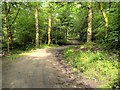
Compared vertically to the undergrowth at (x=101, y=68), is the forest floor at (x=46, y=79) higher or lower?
lower

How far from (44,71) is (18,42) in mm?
18362

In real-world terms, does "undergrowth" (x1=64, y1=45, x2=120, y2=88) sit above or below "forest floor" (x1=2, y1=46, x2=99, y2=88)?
above

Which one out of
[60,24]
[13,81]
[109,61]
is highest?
[60,24]

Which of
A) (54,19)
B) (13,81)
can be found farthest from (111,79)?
(54,19)

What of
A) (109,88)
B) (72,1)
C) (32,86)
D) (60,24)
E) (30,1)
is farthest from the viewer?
(60,24)

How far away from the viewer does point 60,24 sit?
36094 millimetres

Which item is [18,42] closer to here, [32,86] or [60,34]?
[60,34]

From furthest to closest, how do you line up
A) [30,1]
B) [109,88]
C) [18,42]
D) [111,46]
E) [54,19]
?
[54,19] → [18,42] → [30,1] → [111,46] → [109,88]

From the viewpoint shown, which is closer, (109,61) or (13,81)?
(13,81)

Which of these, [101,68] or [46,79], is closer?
[46,79]

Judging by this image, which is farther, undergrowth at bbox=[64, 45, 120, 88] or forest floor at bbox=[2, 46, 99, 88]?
undergrowth at bbox=[64, 45, 120, 88]

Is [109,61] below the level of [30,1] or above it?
below

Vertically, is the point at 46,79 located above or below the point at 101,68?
below

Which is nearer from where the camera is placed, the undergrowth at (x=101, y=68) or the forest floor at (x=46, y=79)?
the forest floor at (x=46, y=79)
